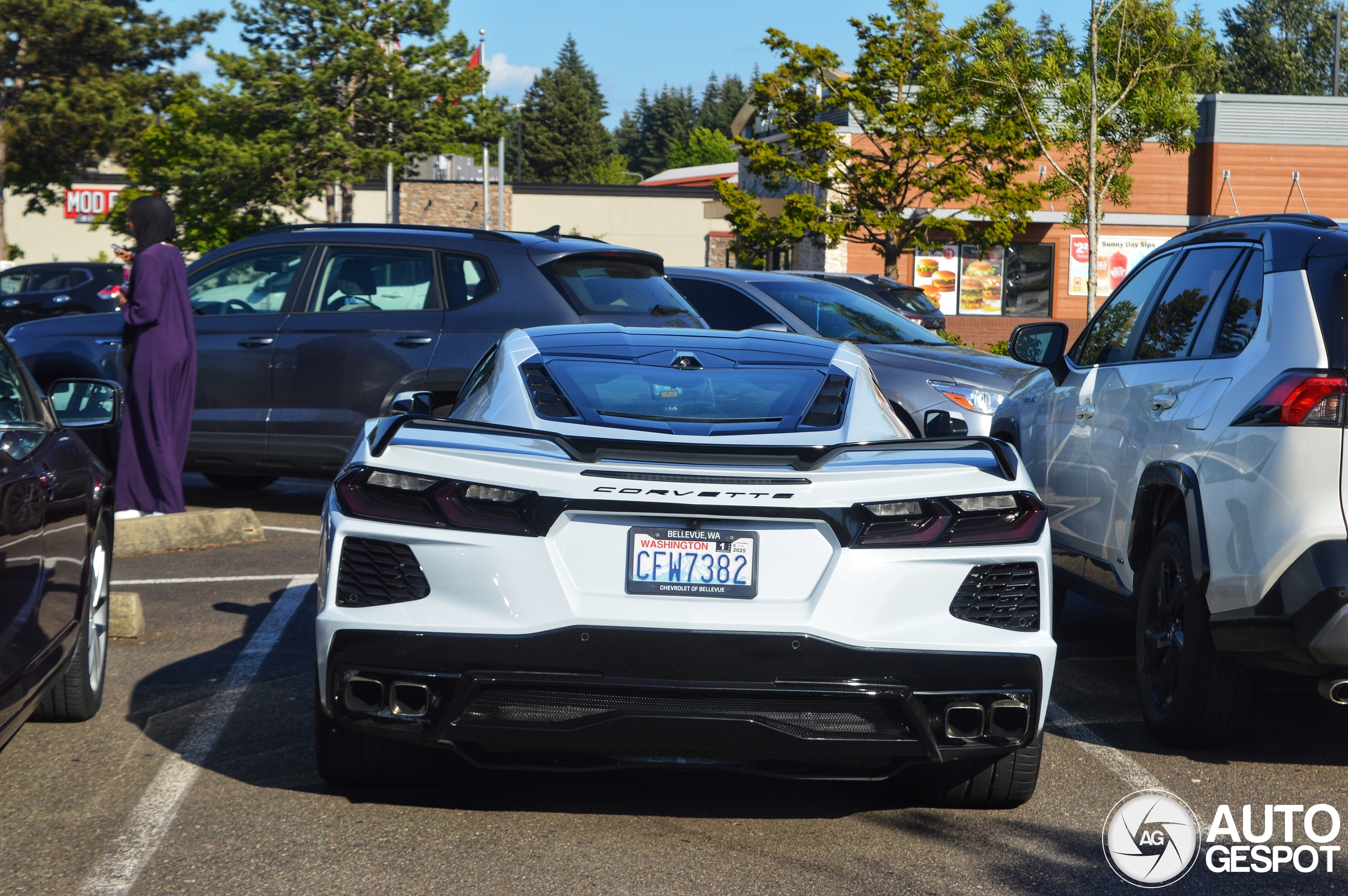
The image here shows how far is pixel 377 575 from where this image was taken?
146 inches

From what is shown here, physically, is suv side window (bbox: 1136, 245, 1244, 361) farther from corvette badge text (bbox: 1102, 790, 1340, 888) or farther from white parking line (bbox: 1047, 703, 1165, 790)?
corvette badge text (bbox: 1102, 790, 1340, 888)

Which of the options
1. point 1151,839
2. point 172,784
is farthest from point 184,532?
point 1151,839

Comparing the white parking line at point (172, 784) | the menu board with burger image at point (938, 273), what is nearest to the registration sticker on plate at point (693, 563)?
the white parking line at point (172, 784)

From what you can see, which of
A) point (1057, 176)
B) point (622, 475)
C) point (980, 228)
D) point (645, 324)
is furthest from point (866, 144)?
point (622, 475)

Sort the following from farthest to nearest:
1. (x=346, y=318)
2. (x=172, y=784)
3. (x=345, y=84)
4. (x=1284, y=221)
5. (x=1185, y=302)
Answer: (x=345, y=84)
(x=346, y=318)
(x=1185, y=302)
(x=1284, y=221)
(x=172, y=784)

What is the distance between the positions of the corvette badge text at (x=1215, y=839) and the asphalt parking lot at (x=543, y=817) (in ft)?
0.15

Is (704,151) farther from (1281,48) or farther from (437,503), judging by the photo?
(437,503)

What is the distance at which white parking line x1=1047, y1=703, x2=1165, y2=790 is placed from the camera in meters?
4.58

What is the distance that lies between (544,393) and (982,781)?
1744 millimetres

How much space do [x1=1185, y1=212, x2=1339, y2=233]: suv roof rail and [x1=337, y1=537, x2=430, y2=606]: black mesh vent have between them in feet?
9.75

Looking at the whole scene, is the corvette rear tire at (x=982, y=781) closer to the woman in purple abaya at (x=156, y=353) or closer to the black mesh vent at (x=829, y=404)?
the black mesh vent at (x=829, y=404)

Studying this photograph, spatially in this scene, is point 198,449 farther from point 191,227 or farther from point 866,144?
point 191,227

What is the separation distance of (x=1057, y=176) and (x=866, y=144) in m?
8.17

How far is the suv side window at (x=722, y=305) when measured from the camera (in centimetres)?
1152
